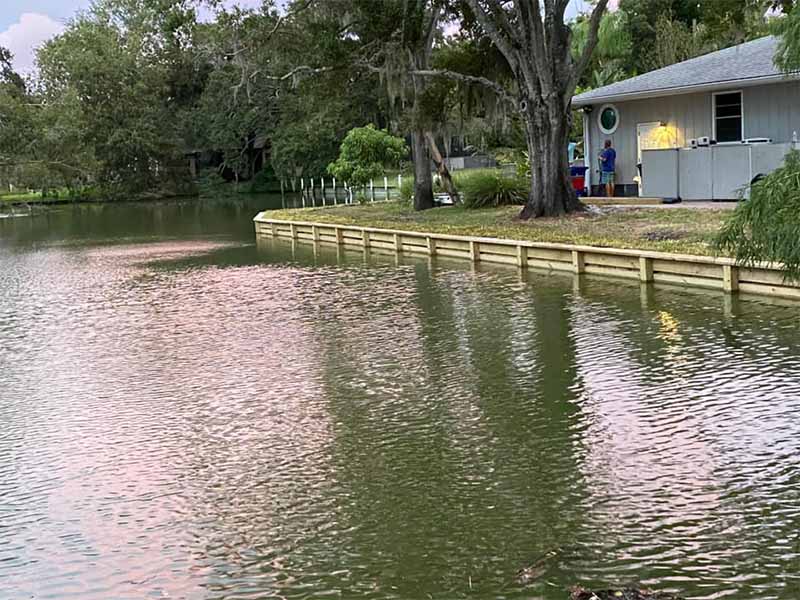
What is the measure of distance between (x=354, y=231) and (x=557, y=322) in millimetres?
11872

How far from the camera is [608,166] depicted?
2472 cm

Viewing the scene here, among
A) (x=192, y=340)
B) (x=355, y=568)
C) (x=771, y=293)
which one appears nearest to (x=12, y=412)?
(x=192, y=340)

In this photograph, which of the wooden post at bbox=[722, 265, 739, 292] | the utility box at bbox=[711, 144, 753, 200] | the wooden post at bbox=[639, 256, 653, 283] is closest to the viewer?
the wooden post at bbox=[722, 265, 739, 292]

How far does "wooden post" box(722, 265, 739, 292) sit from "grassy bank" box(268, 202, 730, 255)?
1.20ft

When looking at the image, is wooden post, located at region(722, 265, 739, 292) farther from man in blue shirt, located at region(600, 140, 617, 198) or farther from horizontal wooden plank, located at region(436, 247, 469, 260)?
man in blue shirt, located at region(600, 140, 617, 198)

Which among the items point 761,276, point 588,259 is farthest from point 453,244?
point 761,276

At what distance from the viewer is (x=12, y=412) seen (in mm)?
9070

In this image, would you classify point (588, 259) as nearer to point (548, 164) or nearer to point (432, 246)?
point (432, 246)

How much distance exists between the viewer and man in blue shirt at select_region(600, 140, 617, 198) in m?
24.5

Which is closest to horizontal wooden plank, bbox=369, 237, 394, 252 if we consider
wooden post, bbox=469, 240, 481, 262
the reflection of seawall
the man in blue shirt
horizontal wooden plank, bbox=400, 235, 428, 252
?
horizontal wooden plank, bbox=400, 235, 428, 252

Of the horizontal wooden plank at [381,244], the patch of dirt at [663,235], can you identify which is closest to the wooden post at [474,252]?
the patch of dirt at [663,235]

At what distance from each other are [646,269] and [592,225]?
5.24m

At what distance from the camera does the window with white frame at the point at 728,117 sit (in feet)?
73.3

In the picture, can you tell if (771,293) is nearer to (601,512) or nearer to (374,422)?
(374,422)
